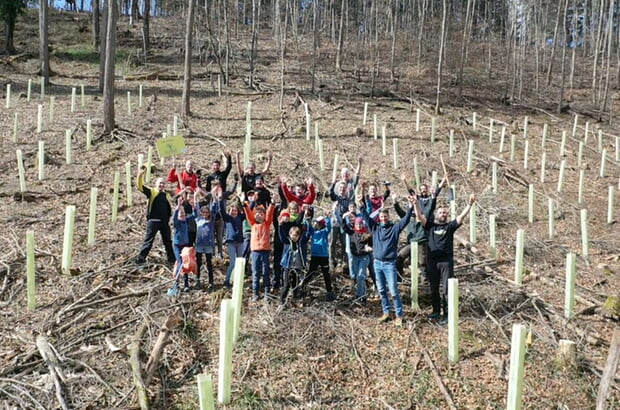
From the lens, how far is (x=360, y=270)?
8305mm

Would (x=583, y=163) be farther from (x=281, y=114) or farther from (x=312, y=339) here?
(x=312, y=339)

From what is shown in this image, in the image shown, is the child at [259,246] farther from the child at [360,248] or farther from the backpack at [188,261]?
the child at [360,248]

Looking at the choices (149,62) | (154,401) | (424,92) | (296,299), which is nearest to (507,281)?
(296,299)

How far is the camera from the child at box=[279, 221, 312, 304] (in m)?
7.97

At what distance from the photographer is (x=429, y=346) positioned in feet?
24.3

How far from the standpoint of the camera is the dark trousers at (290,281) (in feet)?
26.2

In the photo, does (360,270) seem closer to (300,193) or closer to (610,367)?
(300,193)

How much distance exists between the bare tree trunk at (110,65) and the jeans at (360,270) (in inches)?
484

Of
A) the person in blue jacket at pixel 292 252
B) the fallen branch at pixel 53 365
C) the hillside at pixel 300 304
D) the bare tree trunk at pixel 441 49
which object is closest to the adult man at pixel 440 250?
the hillside at pixel 300 304

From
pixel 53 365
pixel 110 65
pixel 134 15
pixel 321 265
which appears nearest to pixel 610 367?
pixel 321 265

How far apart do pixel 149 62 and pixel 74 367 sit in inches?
1196

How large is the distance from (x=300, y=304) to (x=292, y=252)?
0.81 metres

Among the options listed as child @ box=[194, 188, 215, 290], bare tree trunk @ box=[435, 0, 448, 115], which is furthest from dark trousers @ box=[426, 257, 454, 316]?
bare tree trunk @ box=[435, 0, 448, 115]

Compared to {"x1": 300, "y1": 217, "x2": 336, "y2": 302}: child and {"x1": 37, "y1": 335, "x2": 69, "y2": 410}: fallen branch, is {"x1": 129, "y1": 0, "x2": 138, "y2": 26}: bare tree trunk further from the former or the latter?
{"x1": 37, "y1": 335, "x2": 69, "y2": 410}: fallen branch
